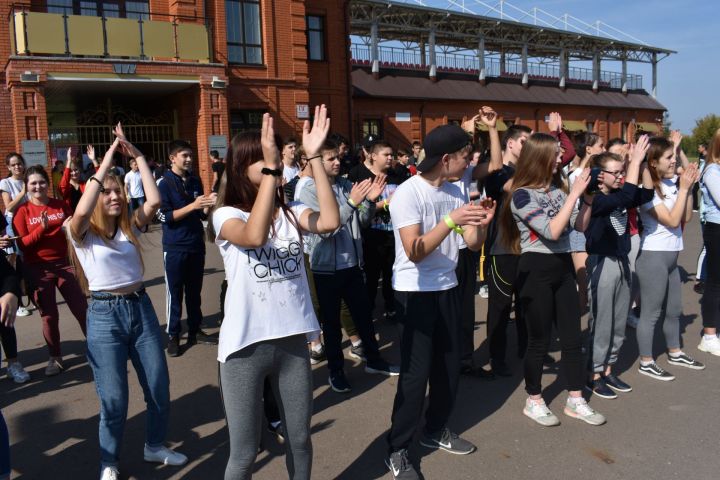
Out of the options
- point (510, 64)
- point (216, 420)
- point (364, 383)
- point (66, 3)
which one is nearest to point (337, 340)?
point (364, 383)

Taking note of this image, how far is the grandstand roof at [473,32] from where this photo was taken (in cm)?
2852

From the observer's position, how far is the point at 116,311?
353 centimetres

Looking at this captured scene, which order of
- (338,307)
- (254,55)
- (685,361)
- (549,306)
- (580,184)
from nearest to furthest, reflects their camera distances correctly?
(580,184) → (549,306) → (338,307) → (685,361) → (254,55)

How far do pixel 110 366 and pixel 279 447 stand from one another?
1.23m

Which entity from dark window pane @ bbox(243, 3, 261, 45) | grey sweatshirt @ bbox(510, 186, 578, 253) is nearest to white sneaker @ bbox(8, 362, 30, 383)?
grey sweatshirt @ bbox(510, 186, 578, 253)

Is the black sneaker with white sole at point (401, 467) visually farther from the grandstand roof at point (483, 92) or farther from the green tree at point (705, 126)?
the green tree at point (705, 126)

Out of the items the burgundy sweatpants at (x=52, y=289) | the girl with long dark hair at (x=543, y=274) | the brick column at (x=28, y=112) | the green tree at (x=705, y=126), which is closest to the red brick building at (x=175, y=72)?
the brick column at (x=28, y=112)

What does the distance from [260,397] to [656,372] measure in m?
3.63

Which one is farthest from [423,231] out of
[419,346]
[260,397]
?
[260,397]

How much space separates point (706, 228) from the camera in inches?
216

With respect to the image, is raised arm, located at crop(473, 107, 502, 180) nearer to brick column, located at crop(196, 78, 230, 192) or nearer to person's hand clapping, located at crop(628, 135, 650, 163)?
person's hand clapping, located at crop(628, 135, 650, 163)

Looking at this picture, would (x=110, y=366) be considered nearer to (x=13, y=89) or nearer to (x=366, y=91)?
(x=13, y=89)

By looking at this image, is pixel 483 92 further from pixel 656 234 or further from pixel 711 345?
pixel 656 234

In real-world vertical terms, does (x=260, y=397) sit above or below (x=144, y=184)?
below
